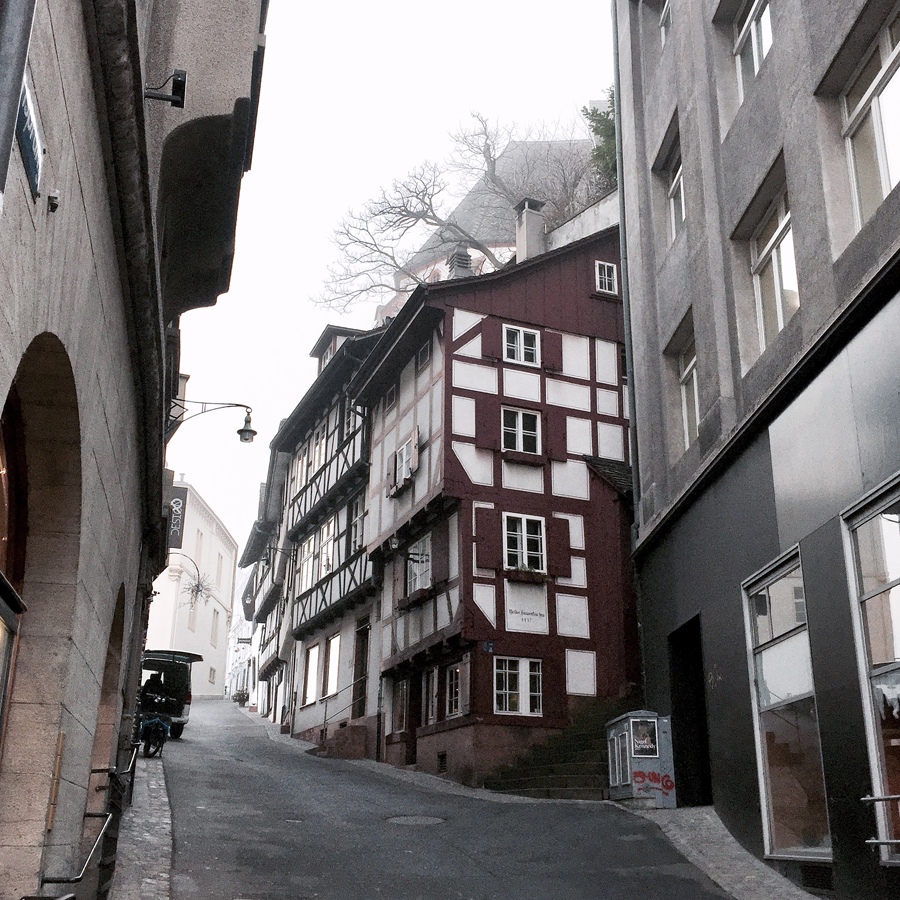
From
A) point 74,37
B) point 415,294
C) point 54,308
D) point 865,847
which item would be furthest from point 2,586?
point 415,294

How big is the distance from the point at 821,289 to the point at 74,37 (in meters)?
7.28

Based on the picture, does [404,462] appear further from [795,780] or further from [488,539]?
[795,780]

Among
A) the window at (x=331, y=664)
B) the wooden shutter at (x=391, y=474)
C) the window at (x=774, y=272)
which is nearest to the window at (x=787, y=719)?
the window at (x=774, y=272)

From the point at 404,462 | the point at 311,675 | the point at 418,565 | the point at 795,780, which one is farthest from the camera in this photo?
the point at 311,675

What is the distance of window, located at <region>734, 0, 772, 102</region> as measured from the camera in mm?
12359

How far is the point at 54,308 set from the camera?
16.2ft

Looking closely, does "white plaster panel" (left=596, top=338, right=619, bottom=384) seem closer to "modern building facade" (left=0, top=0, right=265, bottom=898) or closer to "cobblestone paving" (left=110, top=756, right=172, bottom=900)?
"cobblestone paving" (left=110, top=756, right=172, bottom=900)

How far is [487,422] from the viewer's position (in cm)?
2309

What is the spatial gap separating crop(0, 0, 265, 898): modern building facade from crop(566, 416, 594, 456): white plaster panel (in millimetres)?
14196

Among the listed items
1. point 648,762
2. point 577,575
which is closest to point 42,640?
point 648,762

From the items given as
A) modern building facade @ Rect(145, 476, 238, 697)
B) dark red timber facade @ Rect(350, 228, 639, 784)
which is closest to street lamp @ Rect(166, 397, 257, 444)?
dark red timber facade @ Rect(350, 228, 639, 784)

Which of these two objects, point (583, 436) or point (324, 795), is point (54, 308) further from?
point (583, 436)

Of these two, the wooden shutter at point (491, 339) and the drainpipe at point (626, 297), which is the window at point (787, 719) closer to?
the drainpipe at point (626, 297)

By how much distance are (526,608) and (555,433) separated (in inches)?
158
